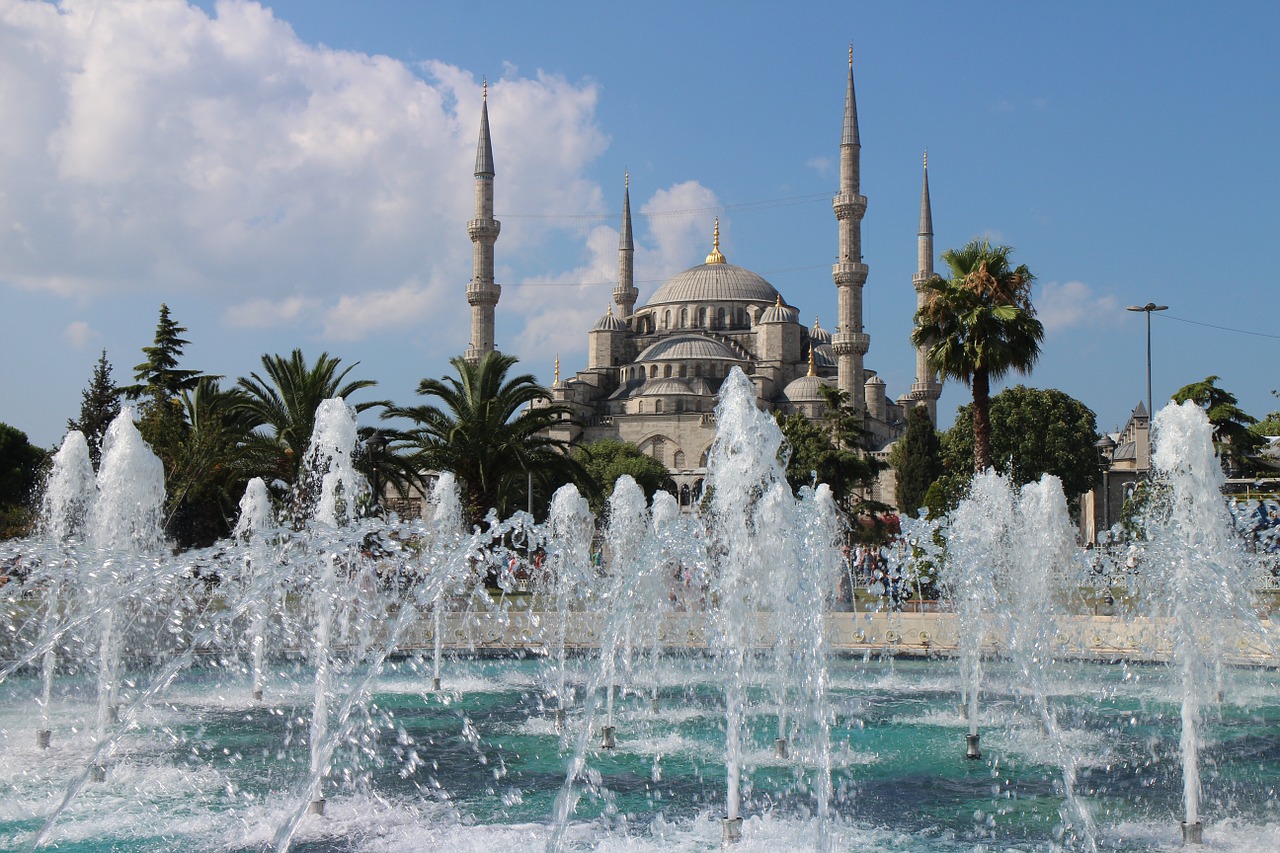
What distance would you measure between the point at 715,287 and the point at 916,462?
29769 millimetres

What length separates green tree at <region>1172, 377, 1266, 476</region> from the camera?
31328 millimetres

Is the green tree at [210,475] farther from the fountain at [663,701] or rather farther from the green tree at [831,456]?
the green tree at [831,456]

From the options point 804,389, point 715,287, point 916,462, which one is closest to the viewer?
point 916,462

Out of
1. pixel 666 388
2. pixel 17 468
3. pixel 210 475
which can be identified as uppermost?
pixel 666 388

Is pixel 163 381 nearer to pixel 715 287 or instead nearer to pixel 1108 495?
pixel 1108 495

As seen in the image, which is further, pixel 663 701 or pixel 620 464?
pixel 620 464

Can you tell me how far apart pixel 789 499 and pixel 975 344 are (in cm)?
1190

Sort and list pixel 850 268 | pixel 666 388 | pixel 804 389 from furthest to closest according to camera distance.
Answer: pixel 666 388 < pixel 804 389 < pixel 850 268

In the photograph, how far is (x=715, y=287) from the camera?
235ft

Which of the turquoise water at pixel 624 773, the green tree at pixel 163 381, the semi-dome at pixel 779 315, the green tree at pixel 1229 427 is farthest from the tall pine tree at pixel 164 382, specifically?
the semi-dome at pixel 779 315

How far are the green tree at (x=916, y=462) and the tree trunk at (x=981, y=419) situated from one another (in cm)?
2559

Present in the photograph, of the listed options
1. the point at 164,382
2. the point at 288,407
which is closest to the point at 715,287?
the point at 164,382

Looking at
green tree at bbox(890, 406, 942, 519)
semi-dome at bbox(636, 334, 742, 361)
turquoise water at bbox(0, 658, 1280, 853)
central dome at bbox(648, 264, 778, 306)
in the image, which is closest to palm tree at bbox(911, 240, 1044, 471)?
turquoise water at bbox(0, 658, 1280, 853)

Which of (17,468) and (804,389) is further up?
(804,389)
